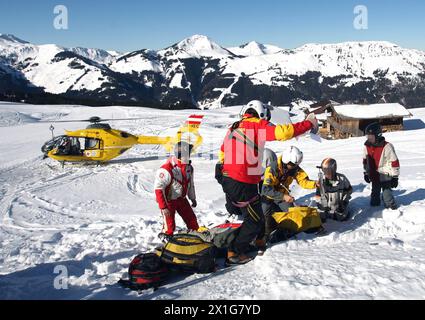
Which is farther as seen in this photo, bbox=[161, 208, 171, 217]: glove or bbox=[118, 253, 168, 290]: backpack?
bbox=[161, 208, 171, 217]: glove

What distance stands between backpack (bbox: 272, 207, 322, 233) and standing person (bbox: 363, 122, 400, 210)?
1574mm

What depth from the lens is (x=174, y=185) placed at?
20.0ft

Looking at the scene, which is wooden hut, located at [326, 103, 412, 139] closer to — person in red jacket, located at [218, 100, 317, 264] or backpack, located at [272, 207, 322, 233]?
backpack, located at [272, 207, 322, 233]

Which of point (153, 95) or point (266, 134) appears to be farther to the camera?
point (153, 95)

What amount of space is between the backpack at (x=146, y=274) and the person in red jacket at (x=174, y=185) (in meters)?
1.36

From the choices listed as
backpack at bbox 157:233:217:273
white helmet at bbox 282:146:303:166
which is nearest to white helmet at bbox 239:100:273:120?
white helmet at bbox 282:146:303:166

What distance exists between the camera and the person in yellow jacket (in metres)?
6.22

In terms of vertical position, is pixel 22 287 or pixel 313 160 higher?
pixel 313 160

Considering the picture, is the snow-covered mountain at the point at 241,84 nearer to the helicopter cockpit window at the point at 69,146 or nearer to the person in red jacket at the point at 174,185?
the helicopter cockpit window at the point at 69,146

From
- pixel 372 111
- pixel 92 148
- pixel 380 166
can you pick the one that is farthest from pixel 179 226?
pixel 372 111

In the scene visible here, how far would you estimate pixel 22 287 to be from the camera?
471 cm

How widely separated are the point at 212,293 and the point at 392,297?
6.19ft
